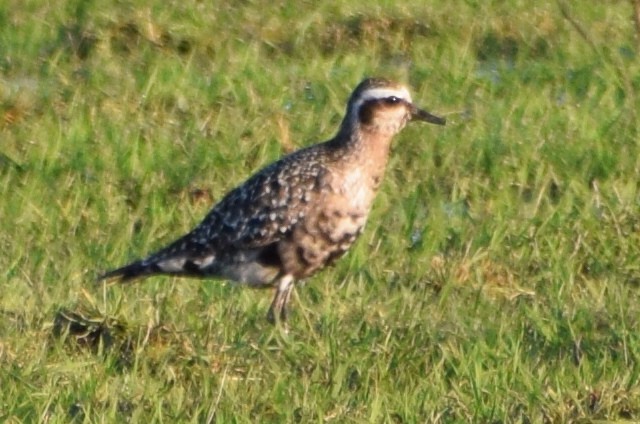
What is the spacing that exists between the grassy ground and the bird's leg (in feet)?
0.27

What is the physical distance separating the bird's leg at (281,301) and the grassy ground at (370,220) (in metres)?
0.08

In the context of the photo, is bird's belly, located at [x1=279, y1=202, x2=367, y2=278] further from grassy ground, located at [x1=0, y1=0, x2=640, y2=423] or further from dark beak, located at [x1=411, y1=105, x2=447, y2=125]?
dark beak, located at [x1=411, y1=105, x2=447, y2=125]

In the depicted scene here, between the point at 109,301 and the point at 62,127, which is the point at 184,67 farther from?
the point at 109,301

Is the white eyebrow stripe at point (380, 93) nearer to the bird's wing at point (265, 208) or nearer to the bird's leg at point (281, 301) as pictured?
the bird's wing at point (265, 208)

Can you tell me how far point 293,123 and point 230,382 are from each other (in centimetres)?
379

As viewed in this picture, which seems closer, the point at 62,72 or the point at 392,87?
the point at 392,87

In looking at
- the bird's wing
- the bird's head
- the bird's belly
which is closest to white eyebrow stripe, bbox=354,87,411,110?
the bird's head

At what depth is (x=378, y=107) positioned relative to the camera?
26.3 feet

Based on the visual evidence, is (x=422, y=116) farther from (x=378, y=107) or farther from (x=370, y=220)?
(x=370, y=220)

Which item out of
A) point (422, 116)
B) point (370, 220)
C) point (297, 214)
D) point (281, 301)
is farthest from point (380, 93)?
point (281, 301)

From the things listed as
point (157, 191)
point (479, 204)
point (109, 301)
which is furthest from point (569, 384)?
point (157, 191)

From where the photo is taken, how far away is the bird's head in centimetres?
802

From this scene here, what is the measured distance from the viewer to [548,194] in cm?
897

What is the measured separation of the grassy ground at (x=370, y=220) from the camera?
6.29 metres
